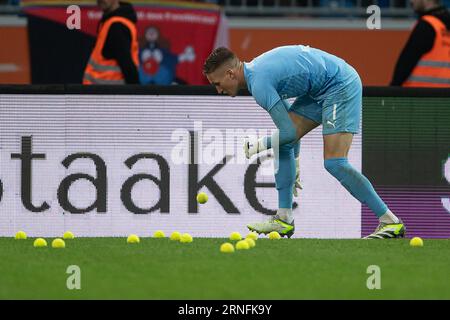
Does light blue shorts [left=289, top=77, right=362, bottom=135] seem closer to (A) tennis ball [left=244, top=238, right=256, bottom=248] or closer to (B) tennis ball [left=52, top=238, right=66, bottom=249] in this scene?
(A) tennis ball [left=244, top=238, right=256, bottom=248]

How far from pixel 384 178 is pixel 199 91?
179cm

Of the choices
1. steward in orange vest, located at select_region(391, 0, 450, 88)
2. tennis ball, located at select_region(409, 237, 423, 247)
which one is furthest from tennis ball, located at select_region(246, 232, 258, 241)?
steward in orange vest, located at select_region(391, 0, 450, 88)

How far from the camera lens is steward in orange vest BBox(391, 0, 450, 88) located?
12.0 metres

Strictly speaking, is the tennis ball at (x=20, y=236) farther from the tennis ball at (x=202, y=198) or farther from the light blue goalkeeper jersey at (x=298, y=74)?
the light blue goalkeeper jersey at (x=298, y=74)

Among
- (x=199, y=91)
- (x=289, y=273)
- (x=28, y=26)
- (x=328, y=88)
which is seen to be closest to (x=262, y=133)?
(x=199, y=91)

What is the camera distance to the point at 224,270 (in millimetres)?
8172

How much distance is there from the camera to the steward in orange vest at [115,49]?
12.0 meters

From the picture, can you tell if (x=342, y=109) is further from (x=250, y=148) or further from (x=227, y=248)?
(x=227, y=248)

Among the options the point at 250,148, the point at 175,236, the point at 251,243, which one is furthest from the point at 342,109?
the point at 175,236

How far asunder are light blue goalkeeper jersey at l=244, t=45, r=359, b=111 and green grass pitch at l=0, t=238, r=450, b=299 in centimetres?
117

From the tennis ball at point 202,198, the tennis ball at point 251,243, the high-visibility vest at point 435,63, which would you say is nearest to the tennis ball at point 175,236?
the tennis ball at point 202,198

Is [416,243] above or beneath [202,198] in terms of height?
beneath

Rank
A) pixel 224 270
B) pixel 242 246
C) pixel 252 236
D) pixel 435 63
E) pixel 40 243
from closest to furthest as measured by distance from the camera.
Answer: pixel 224 270
pixel 242 246
pixel 40 243
pixel 252 236
pixel 435 63

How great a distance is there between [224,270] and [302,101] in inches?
92.7
